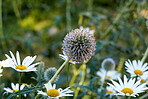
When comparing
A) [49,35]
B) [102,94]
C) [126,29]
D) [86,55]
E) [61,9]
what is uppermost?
[61,9]

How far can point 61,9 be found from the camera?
258cm

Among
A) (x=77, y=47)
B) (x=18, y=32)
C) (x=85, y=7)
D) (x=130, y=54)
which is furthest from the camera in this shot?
(x=18, y=32)

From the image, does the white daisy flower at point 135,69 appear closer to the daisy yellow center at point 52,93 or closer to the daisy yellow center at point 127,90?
the daisy yellow center at point 127,90

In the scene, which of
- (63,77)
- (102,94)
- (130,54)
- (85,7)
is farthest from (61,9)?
(102,94)

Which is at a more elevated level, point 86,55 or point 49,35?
point 49,35

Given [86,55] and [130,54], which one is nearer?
[86,55]

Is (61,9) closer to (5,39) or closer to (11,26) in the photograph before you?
(11,26)

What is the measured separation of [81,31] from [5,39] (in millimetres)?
1141

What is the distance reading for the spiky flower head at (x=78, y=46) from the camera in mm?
597

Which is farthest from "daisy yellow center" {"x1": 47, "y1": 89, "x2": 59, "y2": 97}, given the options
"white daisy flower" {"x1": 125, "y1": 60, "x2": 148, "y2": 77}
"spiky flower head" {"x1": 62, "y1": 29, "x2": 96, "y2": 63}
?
"white daisy flower" {"x1": 125, "y1": 60, "x2": 148, "y2": 77}

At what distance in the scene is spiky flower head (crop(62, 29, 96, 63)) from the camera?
1.96 feet

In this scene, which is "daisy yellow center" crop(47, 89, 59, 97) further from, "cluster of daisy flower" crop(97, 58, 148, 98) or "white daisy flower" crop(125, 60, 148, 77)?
"white daisy flower" crop(125, 60, 148, 77)

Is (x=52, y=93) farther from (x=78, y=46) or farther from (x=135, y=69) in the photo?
(x=135, y=69)

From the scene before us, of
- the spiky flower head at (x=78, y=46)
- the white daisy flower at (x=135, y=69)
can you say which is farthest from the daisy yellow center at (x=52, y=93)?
the white daisy flower at (x=135, y=69)
